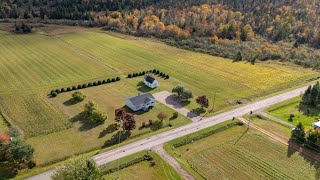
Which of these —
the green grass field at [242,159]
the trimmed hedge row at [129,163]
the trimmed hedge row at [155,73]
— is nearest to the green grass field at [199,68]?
the trimmed hedge row at [155,73]

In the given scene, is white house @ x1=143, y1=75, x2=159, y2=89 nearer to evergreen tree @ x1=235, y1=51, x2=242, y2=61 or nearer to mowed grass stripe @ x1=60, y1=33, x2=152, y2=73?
mowed grass stripe @ x1=60, y1=33, x2=152, y2=73

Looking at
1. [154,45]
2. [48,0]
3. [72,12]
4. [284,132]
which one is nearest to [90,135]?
[284,132]

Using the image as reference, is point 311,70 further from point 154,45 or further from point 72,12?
point 72,12

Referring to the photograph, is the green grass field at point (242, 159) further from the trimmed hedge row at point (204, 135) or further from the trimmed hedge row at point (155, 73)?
the trimmed hedge row at point (155, 73)

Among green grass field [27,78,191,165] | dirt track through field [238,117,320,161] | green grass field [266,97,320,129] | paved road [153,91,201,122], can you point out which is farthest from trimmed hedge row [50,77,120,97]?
green grass field [266,97,320,129]

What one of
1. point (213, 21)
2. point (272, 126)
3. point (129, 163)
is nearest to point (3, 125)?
point (129, 163)
